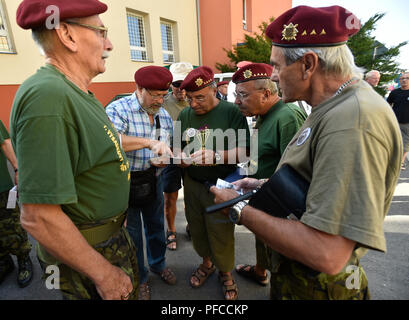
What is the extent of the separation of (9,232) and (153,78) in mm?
2259

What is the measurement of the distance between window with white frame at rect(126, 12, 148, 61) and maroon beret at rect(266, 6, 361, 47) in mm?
9817

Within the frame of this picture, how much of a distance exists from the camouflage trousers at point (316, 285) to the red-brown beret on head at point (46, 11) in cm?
153

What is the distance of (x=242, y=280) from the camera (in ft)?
8.46

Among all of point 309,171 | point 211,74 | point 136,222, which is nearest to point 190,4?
point 211,74

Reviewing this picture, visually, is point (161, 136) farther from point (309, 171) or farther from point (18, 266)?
point (18, 266)

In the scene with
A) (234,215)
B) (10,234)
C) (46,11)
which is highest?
(46,11)

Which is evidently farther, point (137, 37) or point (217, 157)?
point (137, 37)

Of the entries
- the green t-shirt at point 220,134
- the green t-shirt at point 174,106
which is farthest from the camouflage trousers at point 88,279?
the green t-shirt at point 174,106

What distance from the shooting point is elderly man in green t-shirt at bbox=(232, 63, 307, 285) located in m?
1.87

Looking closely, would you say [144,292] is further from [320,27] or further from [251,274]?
[320,27]

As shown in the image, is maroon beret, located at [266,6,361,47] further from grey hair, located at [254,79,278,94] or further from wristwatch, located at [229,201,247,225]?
grey hair, located at [254,79,278,94]

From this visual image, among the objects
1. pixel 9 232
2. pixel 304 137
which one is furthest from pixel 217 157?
pixel 9 232

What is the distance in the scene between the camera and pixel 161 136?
2.38 m
